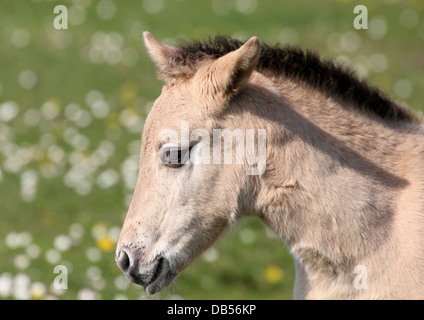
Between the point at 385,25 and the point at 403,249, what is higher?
the point at 385,25

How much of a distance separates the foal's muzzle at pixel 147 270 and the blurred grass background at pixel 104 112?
49 cm

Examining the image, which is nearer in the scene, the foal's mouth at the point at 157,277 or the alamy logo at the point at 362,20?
the foal's mouth at the point at 157,277

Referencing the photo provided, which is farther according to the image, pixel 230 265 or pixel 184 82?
pixel 230 265

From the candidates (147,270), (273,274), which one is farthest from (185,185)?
(273,274)

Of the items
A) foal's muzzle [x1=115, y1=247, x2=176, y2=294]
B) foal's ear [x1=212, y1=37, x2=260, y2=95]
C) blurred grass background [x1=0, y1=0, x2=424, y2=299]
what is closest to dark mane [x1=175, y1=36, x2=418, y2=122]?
foal's ear [x1=212, y1=37, x2=260, y2=95]

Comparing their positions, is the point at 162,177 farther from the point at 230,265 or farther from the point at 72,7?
the point at 72,7

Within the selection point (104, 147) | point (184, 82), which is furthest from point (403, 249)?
point (104, 147)

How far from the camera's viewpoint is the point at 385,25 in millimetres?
13164

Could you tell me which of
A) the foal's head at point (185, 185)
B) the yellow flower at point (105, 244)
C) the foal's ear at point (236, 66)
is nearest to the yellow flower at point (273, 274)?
the yellow flower at point (105, 244)

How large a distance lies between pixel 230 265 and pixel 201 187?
2.96m

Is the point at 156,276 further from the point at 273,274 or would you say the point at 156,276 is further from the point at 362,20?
the point at 362,20

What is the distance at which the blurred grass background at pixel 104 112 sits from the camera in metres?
6.81

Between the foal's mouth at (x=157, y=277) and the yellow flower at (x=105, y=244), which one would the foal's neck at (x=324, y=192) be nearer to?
the foal's mouth at (x=157, y=277)
